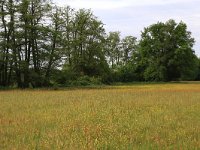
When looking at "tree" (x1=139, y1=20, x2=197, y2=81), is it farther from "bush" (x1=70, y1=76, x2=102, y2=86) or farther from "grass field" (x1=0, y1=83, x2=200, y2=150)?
"grass field" (x1=0, y1=83, x2=200, y2=150)

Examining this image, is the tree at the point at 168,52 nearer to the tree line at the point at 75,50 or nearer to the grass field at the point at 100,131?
the tree line at the point at 75,50

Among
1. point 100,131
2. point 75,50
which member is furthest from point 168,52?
point 100,131

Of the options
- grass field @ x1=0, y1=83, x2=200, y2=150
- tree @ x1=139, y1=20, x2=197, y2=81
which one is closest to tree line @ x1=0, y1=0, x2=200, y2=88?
tree @ x1=139, y1=20, x2=197, y2=81

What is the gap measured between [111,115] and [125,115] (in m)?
0.58

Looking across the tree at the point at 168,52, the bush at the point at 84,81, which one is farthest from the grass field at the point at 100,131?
the tree at the point at 168,52

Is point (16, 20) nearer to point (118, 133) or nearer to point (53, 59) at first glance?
point (53, 59)

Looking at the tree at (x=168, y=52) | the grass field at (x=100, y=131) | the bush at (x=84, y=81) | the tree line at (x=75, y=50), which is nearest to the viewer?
the grass field at (x=100, y=131)

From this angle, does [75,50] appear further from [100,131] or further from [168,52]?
[100,131]

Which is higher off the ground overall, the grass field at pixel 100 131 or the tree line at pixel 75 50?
the tree line at pixel 75 50

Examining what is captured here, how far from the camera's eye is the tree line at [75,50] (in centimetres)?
4709

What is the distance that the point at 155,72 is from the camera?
82875mm

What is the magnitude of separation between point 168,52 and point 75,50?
89.3ft

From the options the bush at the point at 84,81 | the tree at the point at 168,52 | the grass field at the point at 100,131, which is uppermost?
the tree at the point at 168,52

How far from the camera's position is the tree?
82000 mm
